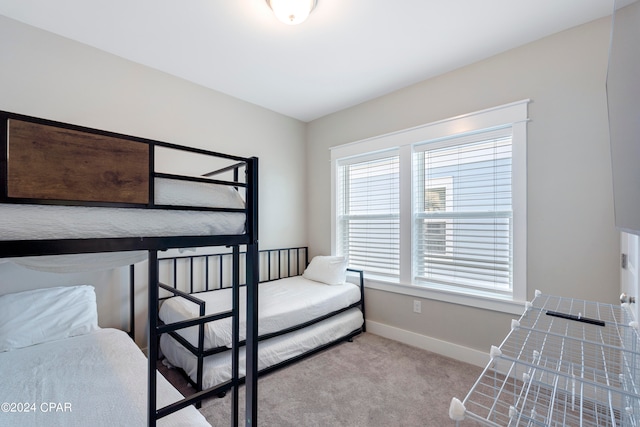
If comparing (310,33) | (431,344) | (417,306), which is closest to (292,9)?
(310,33)

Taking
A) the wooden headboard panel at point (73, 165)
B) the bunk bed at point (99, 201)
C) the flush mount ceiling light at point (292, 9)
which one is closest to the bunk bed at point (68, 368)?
the bunk bed at point (99, 201)

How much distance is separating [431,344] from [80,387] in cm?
263

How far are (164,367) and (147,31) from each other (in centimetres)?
265

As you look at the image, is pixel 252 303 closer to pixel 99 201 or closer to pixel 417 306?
pixel 99 201

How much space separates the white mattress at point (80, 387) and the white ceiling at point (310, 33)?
2.16 meters

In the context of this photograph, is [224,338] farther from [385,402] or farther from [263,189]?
[263,189]

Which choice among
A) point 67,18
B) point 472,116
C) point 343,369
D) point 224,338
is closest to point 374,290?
point 343,369

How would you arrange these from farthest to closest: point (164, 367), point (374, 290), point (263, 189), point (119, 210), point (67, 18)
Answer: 1. point (263, 189)
2. point (374, 290)
3. point (164, 367)
4. point (67, 18)
5. point (119, 210)

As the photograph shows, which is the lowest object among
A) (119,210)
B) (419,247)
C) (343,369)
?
(343,369)

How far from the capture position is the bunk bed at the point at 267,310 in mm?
1982

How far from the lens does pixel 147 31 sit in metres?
2.05

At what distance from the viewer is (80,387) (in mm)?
1256

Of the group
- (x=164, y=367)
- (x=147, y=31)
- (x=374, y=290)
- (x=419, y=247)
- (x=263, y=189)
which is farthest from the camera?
(x=263, y=189)

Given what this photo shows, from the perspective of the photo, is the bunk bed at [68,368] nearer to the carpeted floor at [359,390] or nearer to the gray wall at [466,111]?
the gray wall at [466,111]
